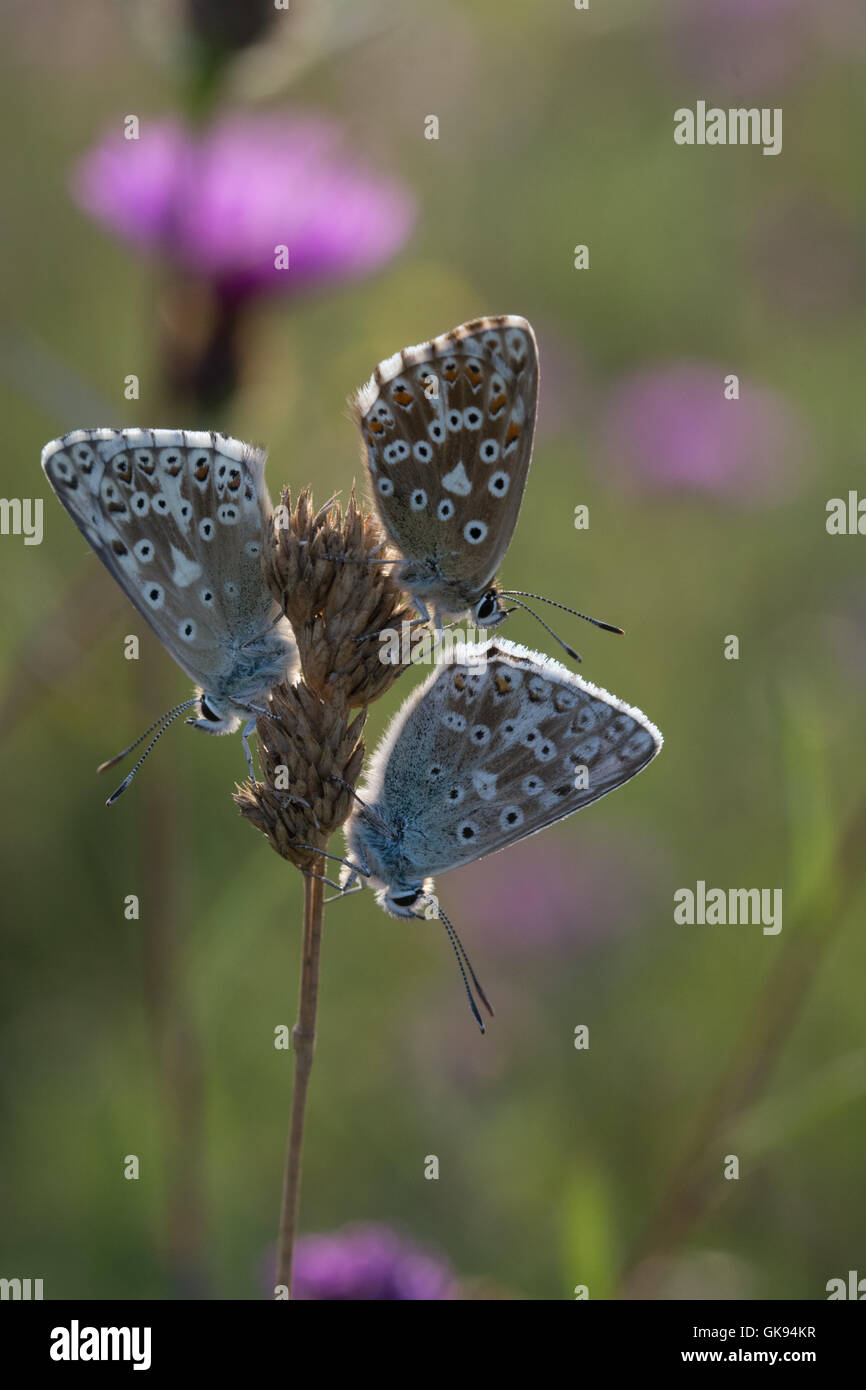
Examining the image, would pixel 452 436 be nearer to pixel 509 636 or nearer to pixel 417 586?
pixel 417 586

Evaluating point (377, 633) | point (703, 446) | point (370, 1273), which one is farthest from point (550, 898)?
point (377, 633)

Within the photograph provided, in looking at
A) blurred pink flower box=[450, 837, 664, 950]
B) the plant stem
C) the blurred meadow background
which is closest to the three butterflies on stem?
the plant stem

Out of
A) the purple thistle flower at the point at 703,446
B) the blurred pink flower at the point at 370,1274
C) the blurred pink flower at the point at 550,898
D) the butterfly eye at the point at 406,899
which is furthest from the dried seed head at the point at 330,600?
the purple thistle flower at the point at 703,446

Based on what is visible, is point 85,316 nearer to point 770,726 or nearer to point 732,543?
point 732,543

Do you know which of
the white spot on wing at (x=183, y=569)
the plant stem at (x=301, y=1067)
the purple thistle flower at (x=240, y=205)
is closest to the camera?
the plant stem at (x=301, y=1067)

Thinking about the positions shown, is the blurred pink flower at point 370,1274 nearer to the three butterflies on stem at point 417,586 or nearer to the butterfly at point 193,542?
the three butterflies on stem at point 417,586

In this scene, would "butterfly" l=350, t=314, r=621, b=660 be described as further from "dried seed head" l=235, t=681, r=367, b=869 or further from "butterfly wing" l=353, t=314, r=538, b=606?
"dried seed head" l=235, t=681, r=367, b=869
